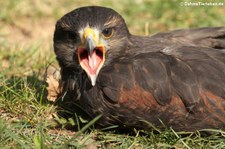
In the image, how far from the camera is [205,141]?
17.0 feet

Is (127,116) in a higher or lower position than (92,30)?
lower

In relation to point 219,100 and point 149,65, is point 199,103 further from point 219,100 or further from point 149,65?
point 149,65

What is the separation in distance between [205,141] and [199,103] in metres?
0.38

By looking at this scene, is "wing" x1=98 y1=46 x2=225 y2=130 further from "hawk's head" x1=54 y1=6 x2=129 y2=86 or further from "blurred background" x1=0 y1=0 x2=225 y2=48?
"blurred background" x1=0 y1=0 x2=225 y2=48

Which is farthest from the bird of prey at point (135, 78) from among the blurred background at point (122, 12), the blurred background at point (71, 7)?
the blurred background at point (122, 12)

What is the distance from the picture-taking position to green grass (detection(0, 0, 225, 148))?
16.4 ft

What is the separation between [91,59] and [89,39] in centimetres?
22

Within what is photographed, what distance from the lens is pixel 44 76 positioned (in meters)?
6.20

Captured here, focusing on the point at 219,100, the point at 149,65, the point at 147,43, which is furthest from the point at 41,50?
the point at 219,100

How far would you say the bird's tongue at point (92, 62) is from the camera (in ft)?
16.8

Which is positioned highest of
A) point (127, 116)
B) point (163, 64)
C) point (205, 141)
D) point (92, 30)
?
point (92, 30)

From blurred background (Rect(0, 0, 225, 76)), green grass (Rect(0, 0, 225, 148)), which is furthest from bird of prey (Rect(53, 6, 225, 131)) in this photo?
blurred background (Rect(0, 0, 225, 76))

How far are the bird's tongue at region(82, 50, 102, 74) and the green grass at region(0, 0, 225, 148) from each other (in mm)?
559

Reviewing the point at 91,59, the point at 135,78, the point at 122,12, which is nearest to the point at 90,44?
the point at 91,59
